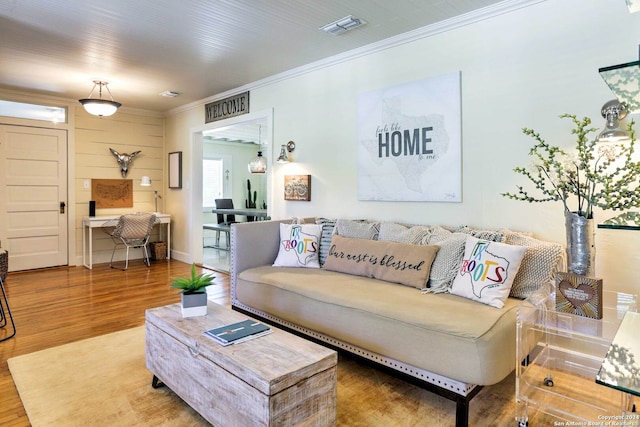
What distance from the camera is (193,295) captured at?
2078mm

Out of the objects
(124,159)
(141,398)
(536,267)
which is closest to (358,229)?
(536,267)

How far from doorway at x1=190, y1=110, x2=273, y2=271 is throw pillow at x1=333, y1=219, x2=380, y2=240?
9.57ft

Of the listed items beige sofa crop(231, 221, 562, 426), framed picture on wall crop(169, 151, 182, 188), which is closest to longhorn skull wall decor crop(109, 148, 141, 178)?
framed picture on wall crop(169, 151, 182, 188)

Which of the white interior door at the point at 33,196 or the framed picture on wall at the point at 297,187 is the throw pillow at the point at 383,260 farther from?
the white interior door at the point at 33,196

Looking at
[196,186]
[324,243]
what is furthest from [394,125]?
[196,186]

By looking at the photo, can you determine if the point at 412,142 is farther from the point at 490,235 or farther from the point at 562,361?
the point at 562,361

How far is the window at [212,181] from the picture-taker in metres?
8.80

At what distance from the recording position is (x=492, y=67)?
2748 mm

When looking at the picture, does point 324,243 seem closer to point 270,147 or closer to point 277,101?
point 270,147

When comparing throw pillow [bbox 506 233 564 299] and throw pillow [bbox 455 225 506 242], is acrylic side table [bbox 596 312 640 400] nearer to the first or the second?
throw pillow [bbox 506 233 564 299]

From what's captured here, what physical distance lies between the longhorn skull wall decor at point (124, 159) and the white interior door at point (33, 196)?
690mm

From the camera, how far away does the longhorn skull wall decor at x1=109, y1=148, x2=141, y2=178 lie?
19.9 ft

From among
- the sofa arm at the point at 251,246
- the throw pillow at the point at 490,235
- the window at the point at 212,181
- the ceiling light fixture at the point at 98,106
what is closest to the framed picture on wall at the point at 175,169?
the ceiling light fixture at the point at 98,106

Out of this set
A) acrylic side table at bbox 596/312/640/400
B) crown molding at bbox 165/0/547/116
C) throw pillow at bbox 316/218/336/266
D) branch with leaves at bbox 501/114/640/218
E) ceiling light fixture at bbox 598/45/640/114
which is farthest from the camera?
throw pillow at bbox 316/218/336/266
